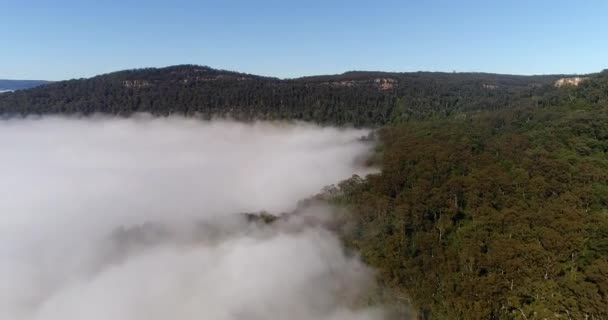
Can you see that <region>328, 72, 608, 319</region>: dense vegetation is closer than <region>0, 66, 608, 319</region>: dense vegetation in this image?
Yes

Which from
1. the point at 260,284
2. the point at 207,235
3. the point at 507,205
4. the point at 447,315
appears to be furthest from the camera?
the point at 207,235

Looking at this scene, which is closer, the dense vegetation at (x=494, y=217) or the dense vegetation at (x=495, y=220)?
the dense vegetation at (x=495, y=220)

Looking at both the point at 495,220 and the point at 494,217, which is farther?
the point at 494,217

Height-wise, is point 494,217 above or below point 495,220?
above

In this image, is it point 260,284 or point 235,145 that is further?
point 235,145

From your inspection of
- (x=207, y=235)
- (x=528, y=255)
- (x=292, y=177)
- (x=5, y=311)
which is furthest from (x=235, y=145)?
(x=528, y=255)

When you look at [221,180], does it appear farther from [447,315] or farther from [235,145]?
[447,315]

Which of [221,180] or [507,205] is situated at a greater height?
[507,205]

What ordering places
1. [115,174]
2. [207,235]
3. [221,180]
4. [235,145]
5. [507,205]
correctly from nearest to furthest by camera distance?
[507,205], [207,235], [221,180], [115,174], [235,145]
